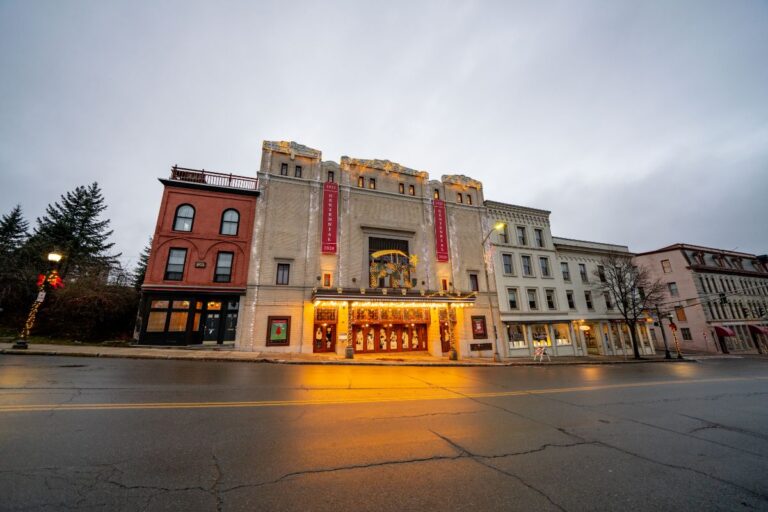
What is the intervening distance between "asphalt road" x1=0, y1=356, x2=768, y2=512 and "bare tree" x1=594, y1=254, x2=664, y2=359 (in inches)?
872

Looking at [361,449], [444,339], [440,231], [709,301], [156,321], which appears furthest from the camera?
[709,301]

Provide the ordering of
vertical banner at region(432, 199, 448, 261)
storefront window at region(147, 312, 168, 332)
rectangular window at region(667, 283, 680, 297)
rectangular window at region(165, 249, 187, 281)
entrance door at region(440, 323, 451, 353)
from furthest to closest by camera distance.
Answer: rectangular window at region(667, 283, 680, 297), vertical banner at region(432, 199, 448, 261), entrance door at region(440, 323, 451, 353), rectangular window at region(165, 249, 187, 281), storefront window at region(147, 312, 168, 332)

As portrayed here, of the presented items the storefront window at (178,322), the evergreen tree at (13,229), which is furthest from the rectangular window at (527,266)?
the evergreen tree at (13,229)

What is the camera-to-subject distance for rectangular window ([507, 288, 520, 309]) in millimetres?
27359

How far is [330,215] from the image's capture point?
2372 cm

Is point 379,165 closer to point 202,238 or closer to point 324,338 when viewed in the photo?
point 202,238

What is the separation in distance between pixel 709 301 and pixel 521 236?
89.4 feet

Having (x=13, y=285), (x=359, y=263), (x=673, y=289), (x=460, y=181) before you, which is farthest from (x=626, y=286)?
(x=13, y=285)

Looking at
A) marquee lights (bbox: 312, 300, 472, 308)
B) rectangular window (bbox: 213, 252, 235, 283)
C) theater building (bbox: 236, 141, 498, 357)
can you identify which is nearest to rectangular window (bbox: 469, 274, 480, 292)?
theater building (bbox: 236, 141, 498, 357)

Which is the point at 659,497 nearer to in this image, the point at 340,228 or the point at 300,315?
the point at 300,315

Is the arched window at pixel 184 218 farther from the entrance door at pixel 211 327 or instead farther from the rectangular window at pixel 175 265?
the entrance door at pixel 211 327

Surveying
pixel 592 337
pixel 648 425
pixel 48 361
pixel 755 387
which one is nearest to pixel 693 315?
pixel 592 337

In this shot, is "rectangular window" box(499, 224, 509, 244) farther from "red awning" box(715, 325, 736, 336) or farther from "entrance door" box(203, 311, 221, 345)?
"red awning" box(715, 325, 736, 336)

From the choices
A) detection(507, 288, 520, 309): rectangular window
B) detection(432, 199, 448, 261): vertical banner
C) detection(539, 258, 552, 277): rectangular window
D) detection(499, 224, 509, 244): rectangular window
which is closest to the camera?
detection(432, 199, 448, 261): vertical banner
